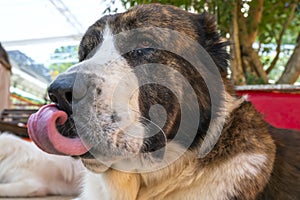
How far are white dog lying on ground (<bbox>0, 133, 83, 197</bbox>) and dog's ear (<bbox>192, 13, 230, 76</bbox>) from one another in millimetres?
1286

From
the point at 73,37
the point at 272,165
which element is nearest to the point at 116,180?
the point at 272,165

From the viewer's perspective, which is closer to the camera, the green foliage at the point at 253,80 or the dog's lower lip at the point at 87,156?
the dog's lower lip at the point at 87,156

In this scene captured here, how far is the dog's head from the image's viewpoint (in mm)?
1312

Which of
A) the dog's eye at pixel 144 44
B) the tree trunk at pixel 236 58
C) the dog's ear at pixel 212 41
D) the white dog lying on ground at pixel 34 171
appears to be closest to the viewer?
the dog's eye at pixel 144 44

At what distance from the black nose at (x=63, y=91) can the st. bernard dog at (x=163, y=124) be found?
0.01 meters

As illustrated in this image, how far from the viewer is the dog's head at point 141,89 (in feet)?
4.30

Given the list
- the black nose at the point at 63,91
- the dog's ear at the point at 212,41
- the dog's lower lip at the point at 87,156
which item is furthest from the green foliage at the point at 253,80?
the black nose at the point at 63,91

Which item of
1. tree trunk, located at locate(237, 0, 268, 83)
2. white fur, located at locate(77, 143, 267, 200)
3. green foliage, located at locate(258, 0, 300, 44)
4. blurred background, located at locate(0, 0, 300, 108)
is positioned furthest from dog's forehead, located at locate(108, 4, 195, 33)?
green foliage, located at locate(258, 0, 300, 44)

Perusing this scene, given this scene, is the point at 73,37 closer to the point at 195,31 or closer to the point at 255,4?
the point at 255,4

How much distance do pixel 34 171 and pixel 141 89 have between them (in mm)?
1491

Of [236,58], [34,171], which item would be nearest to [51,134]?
[34,171]

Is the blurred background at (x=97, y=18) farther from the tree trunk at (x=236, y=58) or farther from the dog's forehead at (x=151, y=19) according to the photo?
the dog's forehead at (x=151, y=19)

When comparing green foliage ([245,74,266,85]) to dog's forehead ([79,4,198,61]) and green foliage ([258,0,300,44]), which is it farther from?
dog's forehead ([79,4,198,61])

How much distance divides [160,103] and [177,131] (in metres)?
0.12
